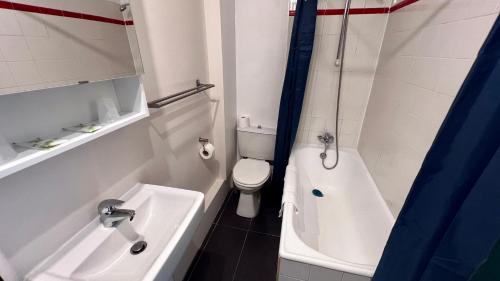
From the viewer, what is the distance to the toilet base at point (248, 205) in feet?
6.21

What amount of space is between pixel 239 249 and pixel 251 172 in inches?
25.4

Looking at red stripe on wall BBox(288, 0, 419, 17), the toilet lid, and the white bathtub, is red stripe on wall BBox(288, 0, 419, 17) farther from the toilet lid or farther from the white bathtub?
the toilet lid

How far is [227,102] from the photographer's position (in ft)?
6.18

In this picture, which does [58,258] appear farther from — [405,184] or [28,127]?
[405,184]

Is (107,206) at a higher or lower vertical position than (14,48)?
lower

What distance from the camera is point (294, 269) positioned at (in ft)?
3.17

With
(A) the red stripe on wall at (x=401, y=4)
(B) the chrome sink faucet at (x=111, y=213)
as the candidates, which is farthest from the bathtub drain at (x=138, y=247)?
(A) the red stripe on wall at (x=401, y=4)

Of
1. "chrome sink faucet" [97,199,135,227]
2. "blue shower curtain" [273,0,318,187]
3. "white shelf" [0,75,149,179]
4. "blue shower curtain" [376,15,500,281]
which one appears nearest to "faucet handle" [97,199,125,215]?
"chrome sink faucet" [97,199,135,227]

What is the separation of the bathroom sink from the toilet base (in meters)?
0.96

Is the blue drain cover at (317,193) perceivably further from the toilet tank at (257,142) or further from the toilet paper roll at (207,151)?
the toilet paper roll at (207,151)

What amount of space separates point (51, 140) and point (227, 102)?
4.46 ft

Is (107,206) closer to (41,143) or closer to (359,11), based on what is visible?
(41,143)

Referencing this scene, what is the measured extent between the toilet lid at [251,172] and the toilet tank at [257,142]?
0.10 metres

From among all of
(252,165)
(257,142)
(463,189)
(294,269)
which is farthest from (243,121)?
(463,189)
